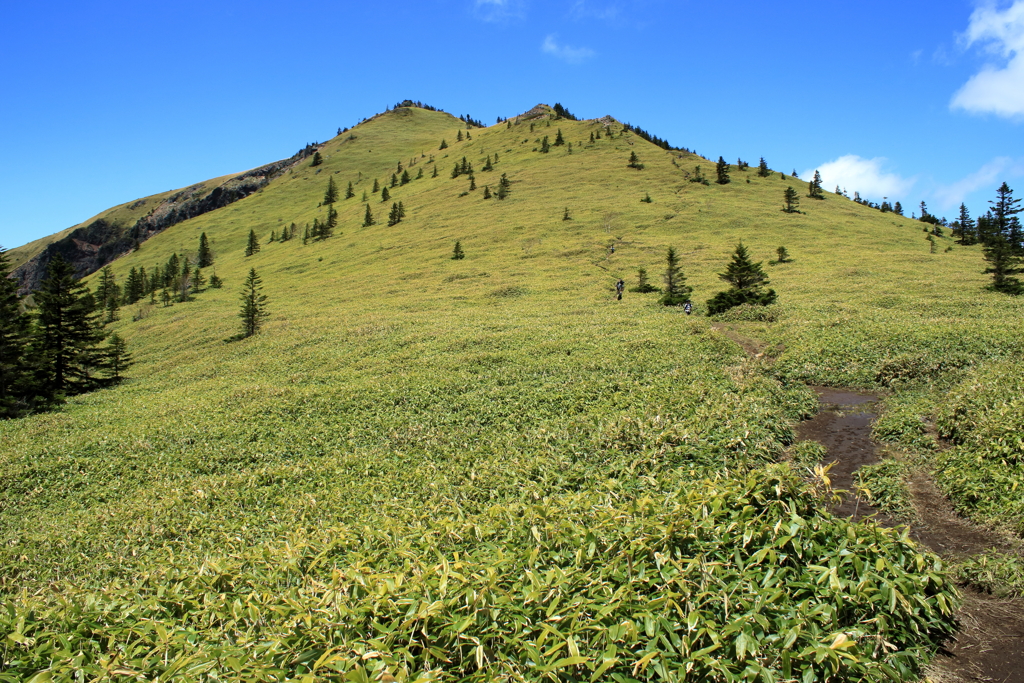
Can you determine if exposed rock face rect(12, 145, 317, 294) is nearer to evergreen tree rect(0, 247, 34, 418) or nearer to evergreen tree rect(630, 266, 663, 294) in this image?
evergreen tree rect(0, 247, 34, 418)

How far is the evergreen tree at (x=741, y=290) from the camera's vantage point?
34594 mm

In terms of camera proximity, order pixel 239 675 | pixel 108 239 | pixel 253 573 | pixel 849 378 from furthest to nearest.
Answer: pixel 108 239 → pixel 849 378 → pixel 253 573 → pixel 239 675

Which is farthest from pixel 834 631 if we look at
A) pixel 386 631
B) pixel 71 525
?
pixel 71 525

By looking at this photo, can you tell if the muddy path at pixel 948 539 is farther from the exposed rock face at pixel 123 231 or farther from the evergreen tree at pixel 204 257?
the exposed rock face at pixel 123 231

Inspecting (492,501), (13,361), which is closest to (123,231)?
(13,361)

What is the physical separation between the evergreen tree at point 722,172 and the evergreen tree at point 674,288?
184 feet

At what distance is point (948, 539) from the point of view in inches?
354

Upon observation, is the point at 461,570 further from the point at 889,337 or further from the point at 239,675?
the point at 889,337

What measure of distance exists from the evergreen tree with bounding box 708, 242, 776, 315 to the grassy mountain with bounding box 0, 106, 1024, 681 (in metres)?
2.10

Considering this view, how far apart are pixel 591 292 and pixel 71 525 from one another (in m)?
39.6

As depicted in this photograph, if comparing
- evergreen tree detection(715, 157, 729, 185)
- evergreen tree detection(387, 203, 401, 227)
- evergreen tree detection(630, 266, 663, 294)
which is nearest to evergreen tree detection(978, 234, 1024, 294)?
evergreen tree detection(630, 266, 663, 294)

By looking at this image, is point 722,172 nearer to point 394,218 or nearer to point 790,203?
point 790,203

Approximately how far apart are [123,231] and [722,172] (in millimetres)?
192270

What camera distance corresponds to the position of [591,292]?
151 feet
